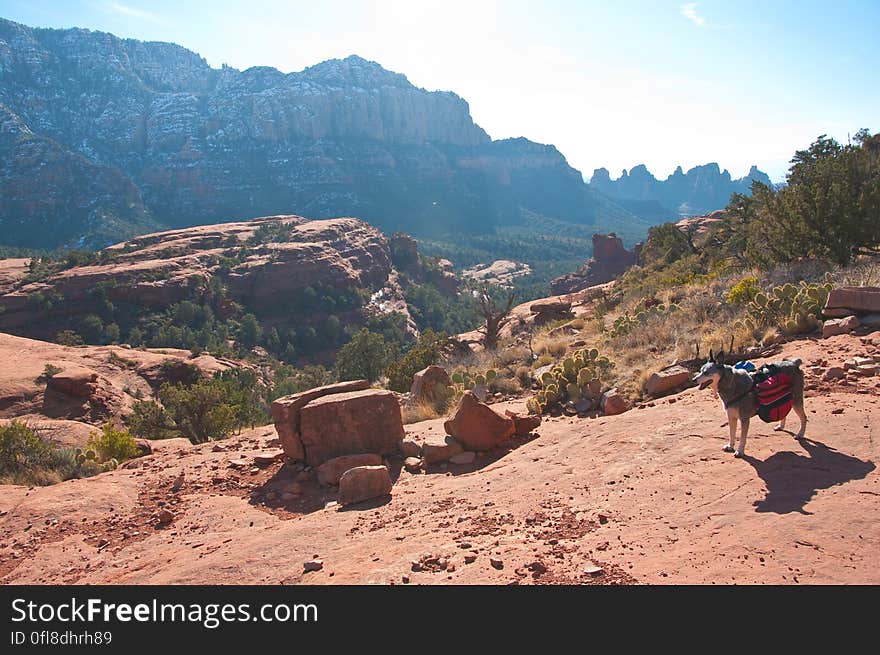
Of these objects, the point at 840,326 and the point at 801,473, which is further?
the point at 840,326

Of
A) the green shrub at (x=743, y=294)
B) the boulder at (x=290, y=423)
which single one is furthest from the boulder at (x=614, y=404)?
the green shrub at (x=743, y=294)

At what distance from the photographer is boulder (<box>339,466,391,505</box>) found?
7.03m

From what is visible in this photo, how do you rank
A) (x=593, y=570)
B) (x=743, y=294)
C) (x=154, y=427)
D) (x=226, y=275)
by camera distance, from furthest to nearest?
(x=226, y=275), (x=154, y=427), (x=743, y=294), (x=593, y=570)

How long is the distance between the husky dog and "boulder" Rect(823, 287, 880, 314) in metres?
4.47

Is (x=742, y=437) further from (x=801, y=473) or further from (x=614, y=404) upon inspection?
(x=614, y=404)

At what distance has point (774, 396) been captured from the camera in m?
5.59

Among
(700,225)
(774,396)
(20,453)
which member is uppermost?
(700,225)

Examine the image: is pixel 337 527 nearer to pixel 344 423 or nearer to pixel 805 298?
pixel 344 423

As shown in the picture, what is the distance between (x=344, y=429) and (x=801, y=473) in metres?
6.36

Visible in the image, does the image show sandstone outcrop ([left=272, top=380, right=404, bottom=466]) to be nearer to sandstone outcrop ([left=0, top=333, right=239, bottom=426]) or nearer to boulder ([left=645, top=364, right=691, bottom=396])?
boulder ([left=645, top=364, right=691, bottom=396])

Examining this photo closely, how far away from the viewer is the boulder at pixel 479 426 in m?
8.41

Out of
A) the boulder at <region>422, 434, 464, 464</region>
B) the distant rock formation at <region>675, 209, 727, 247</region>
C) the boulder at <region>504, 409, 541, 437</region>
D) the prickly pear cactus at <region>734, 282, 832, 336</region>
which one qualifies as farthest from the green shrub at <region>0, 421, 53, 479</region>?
the distant rock formation at <region>675, 209, 727, 247</region>

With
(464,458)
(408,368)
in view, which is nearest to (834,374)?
(464,458)

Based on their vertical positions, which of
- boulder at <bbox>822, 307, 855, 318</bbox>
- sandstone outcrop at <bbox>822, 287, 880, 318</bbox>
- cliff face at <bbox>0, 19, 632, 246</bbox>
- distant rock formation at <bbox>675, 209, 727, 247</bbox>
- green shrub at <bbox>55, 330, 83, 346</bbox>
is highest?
cliff face at <bbox>0, 19, 632, 246</bbox>
